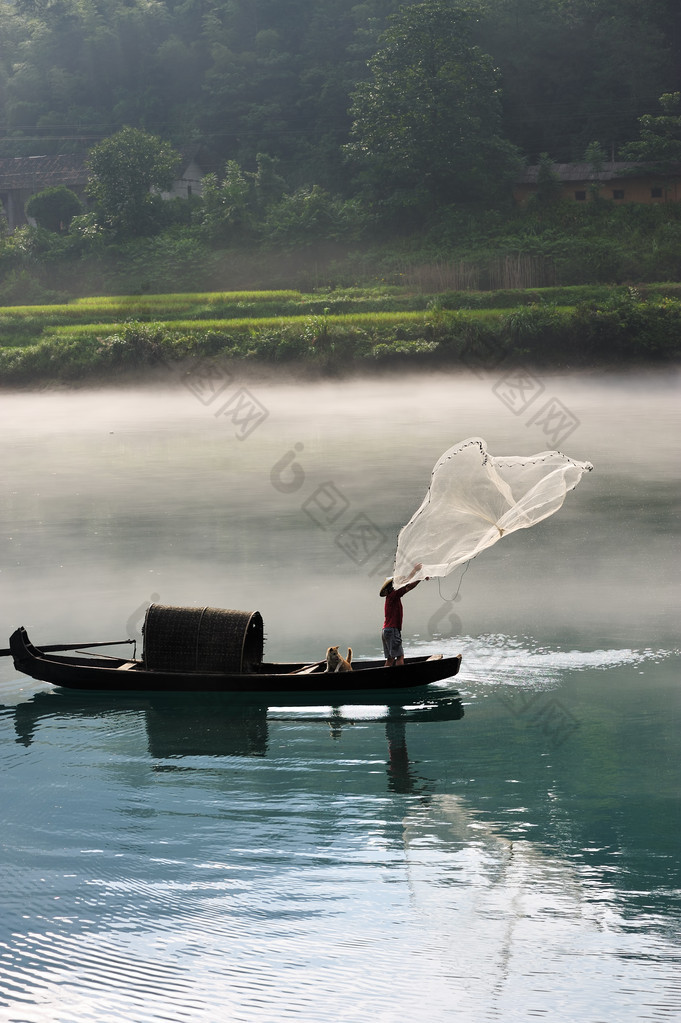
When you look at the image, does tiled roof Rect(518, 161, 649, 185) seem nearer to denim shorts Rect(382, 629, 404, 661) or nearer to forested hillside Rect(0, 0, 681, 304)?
forested hillside Rect(0, 0, 681, 304)

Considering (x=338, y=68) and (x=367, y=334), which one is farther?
(x=338, y=68)

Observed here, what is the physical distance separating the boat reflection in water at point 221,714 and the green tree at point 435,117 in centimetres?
5226

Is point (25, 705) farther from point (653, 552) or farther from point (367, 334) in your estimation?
point (367, 334)

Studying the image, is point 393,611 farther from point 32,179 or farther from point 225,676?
point 32,179

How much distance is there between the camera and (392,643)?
15.2m

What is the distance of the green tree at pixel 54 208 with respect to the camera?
69.8 metres

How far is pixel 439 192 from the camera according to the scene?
211 ft

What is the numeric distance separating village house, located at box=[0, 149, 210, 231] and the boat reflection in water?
62252 mm

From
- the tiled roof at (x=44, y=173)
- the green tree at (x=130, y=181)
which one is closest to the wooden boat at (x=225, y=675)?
the green tree at (x=130, y=181)

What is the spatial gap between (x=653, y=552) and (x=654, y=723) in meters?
8.85

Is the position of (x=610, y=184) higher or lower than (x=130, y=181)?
lower

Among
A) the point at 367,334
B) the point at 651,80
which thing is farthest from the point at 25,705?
the point at 651,80

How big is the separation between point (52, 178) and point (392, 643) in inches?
2630
